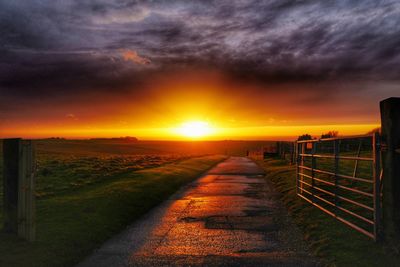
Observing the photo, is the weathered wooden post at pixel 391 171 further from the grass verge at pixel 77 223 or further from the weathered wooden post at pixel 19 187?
the weathered wooden post at pixel 19 187

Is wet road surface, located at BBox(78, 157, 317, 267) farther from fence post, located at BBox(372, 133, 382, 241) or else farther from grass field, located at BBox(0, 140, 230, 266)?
fence post, located at BBox(372, 133, 382, 241)

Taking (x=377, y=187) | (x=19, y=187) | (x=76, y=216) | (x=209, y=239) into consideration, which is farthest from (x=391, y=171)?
(x=76, y=216)

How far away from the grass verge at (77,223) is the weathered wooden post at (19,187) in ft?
1.02

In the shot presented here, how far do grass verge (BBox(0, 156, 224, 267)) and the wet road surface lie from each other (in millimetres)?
473

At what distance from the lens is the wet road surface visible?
24.4 ft

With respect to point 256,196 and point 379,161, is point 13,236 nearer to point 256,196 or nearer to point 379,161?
point 379,161

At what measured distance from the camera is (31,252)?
7738 millimetres

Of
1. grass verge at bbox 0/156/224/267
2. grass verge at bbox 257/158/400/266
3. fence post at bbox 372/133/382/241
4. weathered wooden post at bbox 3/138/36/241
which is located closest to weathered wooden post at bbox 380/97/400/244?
fence post at bbox 372/133/382/241

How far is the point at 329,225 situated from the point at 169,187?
1112 centimetres

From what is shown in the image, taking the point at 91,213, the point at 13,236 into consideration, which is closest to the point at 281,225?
the point at 91,213

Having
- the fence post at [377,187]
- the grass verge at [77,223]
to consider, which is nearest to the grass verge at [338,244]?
the fence post at [377,187]

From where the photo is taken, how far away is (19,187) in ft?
28.5

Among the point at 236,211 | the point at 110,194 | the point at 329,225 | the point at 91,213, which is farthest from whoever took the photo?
the point at 110,194

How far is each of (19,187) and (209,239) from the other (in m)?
4.75
